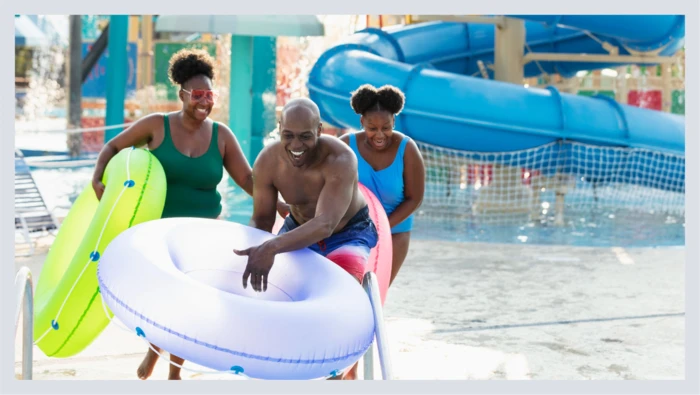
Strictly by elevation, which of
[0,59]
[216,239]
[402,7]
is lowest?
[216,239]

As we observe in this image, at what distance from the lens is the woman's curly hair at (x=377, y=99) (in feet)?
11.9

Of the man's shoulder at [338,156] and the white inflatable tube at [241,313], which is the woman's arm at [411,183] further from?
the white inflatable tube at [241,313]

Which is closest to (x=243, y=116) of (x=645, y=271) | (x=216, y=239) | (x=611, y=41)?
(x=611, y=41)

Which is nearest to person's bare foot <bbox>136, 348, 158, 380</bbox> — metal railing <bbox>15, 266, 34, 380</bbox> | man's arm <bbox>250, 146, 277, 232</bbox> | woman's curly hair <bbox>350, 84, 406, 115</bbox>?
metal railing <bbox>15, 266, 34, 380</bbox>

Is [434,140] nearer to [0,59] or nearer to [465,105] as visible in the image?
[465,105]

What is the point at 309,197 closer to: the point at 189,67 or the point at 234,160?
the point at 234,160

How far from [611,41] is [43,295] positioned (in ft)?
27.8

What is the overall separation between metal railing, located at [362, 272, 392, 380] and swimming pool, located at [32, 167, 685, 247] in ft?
17.4

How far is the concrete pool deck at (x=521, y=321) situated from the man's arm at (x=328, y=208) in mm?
1385

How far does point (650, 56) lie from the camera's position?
1028cm

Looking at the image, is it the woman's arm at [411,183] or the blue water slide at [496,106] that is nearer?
the woman's arm at [411,183]

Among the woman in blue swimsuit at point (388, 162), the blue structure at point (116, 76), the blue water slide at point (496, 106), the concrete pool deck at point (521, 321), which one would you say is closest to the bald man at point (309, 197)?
the woman in blue swimsuit at point (388, 162)

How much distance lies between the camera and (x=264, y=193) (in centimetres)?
314

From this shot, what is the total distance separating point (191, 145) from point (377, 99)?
0.80 m
